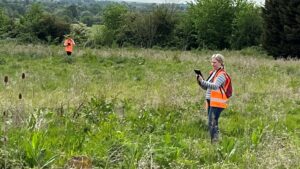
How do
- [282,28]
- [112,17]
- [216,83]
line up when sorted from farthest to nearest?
[112,17] → [282,28] → [216,83]

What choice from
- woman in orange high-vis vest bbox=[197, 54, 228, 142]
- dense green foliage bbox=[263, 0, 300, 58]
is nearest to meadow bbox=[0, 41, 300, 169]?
woman in orange high-vis vest bbox=[197, 54, 228, 142]

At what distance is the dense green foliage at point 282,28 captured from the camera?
96.0 feet

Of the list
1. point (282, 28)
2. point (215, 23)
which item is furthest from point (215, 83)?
point (215, 23)

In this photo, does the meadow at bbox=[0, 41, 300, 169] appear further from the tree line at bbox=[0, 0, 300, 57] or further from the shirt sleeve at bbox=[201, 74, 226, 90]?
the tree line at bbox=[0, 0, 300, 57]

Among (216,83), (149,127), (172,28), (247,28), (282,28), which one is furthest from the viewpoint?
(172,28)

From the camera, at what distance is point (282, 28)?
30.8 metres

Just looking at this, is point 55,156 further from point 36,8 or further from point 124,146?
point 36,8

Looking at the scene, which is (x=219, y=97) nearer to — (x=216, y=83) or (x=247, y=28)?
(x=216, y=83)

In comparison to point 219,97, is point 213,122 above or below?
below

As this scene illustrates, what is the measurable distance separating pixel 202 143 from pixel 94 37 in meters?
40.2

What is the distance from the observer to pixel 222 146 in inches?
246

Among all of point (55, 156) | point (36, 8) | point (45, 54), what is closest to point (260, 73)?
point (45, 54)

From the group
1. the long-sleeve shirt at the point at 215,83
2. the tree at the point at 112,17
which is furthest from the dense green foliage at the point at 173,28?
the long-sleeve shirt at the point at 215,83

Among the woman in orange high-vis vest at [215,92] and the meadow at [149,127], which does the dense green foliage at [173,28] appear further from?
the woman in orange high-vis vest at [215,92]
